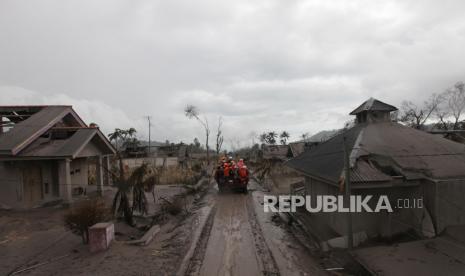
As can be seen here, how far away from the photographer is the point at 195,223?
46.5 ft

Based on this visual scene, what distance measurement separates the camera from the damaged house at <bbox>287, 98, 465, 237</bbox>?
8.92 metres

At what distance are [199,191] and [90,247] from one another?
1468 cm

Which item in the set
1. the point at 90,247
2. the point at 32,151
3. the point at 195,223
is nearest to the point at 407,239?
the point at 195,223

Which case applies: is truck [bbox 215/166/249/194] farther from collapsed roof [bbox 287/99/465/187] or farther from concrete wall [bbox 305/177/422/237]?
concrete wall [bbox 305/177/422/237]

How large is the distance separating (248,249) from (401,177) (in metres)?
5.02

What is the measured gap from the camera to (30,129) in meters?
17.0

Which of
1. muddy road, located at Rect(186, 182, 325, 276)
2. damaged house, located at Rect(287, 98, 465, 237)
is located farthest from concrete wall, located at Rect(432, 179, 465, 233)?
muddy road, located at Rect(186, 182, 325, 276)

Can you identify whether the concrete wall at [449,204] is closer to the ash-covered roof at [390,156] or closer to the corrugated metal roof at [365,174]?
the ash-covered roof at [390,156]

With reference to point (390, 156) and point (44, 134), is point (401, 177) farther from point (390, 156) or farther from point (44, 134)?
point (44, 134)

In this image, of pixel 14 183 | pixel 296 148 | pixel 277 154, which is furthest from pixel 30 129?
pixel 277 154

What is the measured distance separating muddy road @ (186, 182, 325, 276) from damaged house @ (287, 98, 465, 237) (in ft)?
6.46

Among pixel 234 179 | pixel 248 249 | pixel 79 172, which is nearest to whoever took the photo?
pixel 248 249

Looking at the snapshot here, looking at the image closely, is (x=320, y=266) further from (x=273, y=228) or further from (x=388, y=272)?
(x=273, y=228)

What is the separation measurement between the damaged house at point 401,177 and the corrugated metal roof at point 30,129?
13121mm
